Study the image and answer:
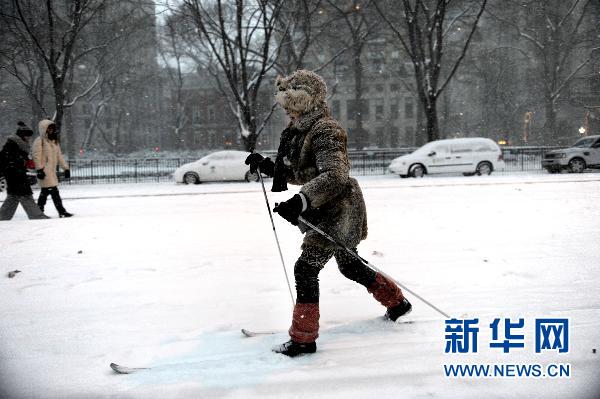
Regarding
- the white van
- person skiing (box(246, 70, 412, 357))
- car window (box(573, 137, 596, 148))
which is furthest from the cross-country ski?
car window (box(573, 137, 596, 148))

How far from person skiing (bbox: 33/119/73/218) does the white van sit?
1426 centimetres

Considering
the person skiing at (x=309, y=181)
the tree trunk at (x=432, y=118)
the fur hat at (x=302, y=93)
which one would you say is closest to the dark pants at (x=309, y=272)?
the person skiing at (x=309, y=181)

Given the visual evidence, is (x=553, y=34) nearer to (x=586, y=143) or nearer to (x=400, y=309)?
(x=586, y=143)

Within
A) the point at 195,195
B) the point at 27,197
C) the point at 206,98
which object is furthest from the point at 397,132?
the point at 27,197

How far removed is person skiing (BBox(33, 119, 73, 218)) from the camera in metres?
9.11

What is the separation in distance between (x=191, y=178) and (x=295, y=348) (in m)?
17.8

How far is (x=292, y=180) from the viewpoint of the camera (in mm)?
3473

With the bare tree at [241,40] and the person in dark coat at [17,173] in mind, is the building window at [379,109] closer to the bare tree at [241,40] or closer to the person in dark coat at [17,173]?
the bare tree at [241,40]

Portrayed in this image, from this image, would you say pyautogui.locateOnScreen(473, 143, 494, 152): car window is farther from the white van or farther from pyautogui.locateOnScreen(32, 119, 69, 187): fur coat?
pyautogui.locateOnScreen(32, 119, 69, 187): fur coat

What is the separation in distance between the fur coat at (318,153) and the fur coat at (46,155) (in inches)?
292

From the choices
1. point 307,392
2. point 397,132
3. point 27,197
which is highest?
point 397,132

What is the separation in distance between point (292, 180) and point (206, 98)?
57.3 meters

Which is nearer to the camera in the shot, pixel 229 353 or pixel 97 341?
pixel 229 353

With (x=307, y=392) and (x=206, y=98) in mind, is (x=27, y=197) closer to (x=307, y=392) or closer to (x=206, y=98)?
(x=307, y=392)
